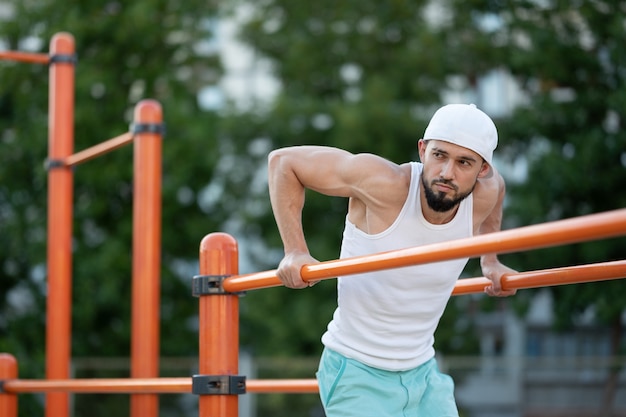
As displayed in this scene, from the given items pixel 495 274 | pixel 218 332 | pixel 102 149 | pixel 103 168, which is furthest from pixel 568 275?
pixel 103 168

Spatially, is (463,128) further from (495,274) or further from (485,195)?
(495,274)

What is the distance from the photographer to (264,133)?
507 inches

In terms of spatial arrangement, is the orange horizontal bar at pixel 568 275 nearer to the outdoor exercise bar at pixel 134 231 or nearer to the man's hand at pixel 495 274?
the man's hand at pixel 495 274

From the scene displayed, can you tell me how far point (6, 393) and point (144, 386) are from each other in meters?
1.06

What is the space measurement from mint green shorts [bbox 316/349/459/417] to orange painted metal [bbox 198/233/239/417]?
25cm

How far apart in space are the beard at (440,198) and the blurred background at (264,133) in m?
8.62

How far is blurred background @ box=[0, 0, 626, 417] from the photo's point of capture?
11.3 meters

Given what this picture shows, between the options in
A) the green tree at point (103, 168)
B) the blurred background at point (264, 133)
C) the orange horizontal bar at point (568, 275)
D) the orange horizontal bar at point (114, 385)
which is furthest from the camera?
the green tree at point (103, 168)

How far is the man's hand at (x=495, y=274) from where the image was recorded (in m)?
2.99

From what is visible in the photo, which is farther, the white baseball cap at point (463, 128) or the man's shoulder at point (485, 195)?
the man's shoulder at point (485, 195)

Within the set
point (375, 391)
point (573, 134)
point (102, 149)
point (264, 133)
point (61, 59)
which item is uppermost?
point (264, 133)

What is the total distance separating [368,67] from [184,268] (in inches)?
140

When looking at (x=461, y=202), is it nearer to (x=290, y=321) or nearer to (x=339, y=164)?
(x=339, y=164)

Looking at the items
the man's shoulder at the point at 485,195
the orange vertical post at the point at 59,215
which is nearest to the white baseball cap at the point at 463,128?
the man's shoulder at the point at 485,195
